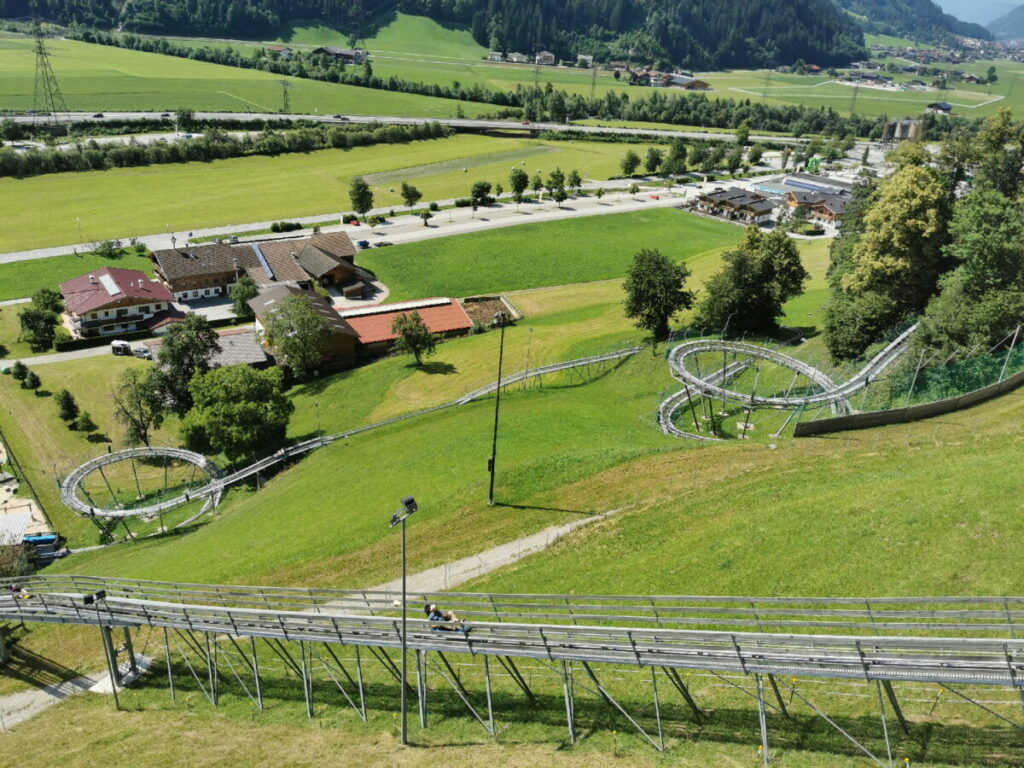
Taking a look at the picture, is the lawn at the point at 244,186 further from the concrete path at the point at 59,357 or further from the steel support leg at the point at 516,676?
the steel support leg at the point at 516,676

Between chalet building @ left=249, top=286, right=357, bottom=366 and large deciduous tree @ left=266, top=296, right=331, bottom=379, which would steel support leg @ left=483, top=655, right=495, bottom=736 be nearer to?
large deciduous tree @ left=266, top=296, right=331, bottom=379

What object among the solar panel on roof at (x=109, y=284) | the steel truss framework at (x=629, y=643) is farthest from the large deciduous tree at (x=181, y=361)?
the steel truss framework at (x=629, y=643)

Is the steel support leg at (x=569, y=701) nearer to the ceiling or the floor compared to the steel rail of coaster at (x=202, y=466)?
nearer to the ceiling

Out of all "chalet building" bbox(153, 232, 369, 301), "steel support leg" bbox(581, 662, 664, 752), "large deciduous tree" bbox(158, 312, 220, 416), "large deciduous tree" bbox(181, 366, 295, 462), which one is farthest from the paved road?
"steel support leg" bbox(581, 662, 664, 752)

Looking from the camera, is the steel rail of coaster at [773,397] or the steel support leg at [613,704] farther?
the steel rail of coaster at [773,397]

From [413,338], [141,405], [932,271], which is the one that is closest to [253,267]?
[413,338]

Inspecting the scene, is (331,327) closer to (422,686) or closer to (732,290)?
(732,290)
